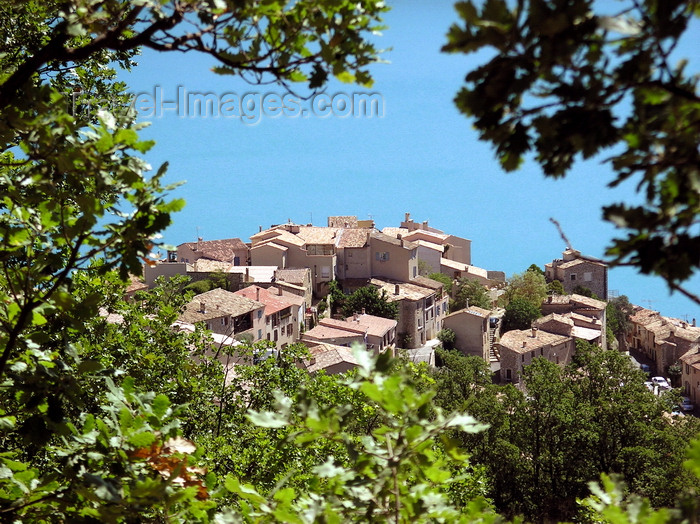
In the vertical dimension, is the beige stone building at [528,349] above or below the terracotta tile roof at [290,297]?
below

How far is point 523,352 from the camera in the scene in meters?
42.5

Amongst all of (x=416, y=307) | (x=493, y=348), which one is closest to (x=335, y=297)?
(x=416, y=307)

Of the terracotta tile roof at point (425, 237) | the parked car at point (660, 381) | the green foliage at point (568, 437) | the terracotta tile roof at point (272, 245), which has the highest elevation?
the terracotta tile roof at point (425, 237)

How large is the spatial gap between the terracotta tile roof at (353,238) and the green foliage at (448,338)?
902 centimetres

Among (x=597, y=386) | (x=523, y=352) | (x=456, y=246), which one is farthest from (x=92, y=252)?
(x=456, y=246)

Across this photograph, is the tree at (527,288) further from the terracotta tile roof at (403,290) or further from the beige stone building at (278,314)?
the beige stone building at (278,314)

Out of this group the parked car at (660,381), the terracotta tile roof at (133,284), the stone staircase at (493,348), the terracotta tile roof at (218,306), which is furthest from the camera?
the stone staircase at (493,348)

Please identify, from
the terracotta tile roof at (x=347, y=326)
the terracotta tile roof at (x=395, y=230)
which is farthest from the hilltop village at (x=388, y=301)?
the terracotta tile roof at (x=395, y=230)

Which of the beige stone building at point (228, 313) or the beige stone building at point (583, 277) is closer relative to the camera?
the beige stone building at point (228, 313)

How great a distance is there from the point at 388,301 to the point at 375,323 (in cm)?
395

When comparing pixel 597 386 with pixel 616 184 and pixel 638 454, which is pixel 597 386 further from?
pixel 616 184

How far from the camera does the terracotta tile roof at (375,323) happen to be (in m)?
41.9

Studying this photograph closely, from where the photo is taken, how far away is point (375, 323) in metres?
43.3

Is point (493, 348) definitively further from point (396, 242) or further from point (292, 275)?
point (292, 275)
